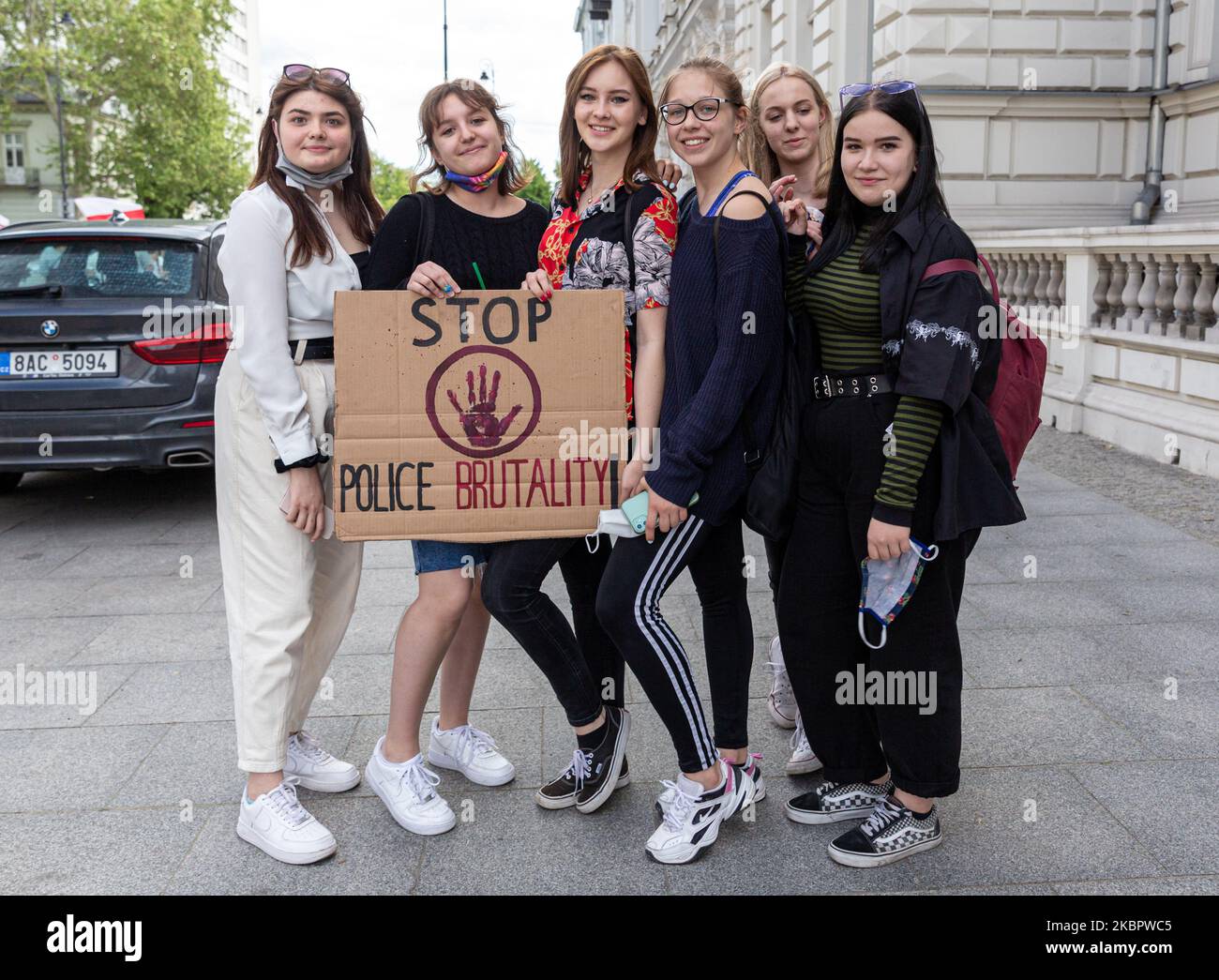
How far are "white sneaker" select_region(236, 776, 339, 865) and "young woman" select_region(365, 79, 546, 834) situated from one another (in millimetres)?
229

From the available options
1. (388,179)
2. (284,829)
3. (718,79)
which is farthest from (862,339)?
(388,179)

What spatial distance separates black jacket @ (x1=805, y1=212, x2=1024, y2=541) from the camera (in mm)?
2727

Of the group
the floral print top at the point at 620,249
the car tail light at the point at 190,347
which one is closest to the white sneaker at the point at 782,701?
the floral print top at the point at 620,249

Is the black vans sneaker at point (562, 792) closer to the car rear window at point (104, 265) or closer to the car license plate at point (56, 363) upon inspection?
the car license plate at point (56, 363)

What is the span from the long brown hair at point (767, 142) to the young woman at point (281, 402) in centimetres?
123

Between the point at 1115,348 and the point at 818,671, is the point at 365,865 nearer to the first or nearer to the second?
the point at 818,671

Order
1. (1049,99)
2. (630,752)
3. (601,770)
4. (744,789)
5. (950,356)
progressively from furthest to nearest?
(1049,99) → (630,752) → (601,770) → (744,789) → (950,356)

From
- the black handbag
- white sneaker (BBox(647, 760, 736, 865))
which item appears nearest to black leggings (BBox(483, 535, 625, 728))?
white sneaker (BBox(647, 760, 736, 865))

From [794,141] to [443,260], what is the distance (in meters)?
1.24

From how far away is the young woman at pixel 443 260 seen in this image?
3.11m

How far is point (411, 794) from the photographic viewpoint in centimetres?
326

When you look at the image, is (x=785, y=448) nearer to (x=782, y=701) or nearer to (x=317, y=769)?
(x=782, y=701)

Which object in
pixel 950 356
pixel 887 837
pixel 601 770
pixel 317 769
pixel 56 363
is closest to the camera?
pixel 950 356
